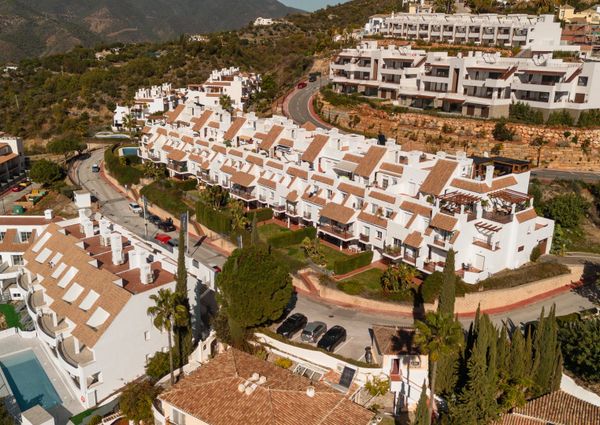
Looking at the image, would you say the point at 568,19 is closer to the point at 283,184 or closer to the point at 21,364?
the point at 283,184

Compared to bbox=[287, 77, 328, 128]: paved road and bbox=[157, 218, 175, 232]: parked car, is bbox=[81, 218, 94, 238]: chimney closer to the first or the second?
bbox=[157, 218, 175, 232]: parked car

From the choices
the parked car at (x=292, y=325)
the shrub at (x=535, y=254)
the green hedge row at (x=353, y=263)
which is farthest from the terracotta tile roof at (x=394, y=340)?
the shrub at (x=535, y=254)

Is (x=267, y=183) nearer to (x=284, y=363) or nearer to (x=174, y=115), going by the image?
(x=284, y=363)

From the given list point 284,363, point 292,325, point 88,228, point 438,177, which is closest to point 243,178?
point 88,228

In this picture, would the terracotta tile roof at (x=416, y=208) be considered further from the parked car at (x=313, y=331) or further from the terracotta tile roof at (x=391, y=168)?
the parked car at (x=313, y=331)

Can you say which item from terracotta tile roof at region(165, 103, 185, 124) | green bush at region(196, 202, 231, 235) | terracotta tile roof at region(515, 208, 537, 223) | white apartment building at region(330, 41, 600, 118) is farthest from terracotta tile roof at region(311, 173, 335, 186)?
terracotta tile roof at region(165, 103, 185, 124)

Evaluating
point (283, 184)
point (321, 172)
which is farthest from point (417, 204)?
point (283, 184)
